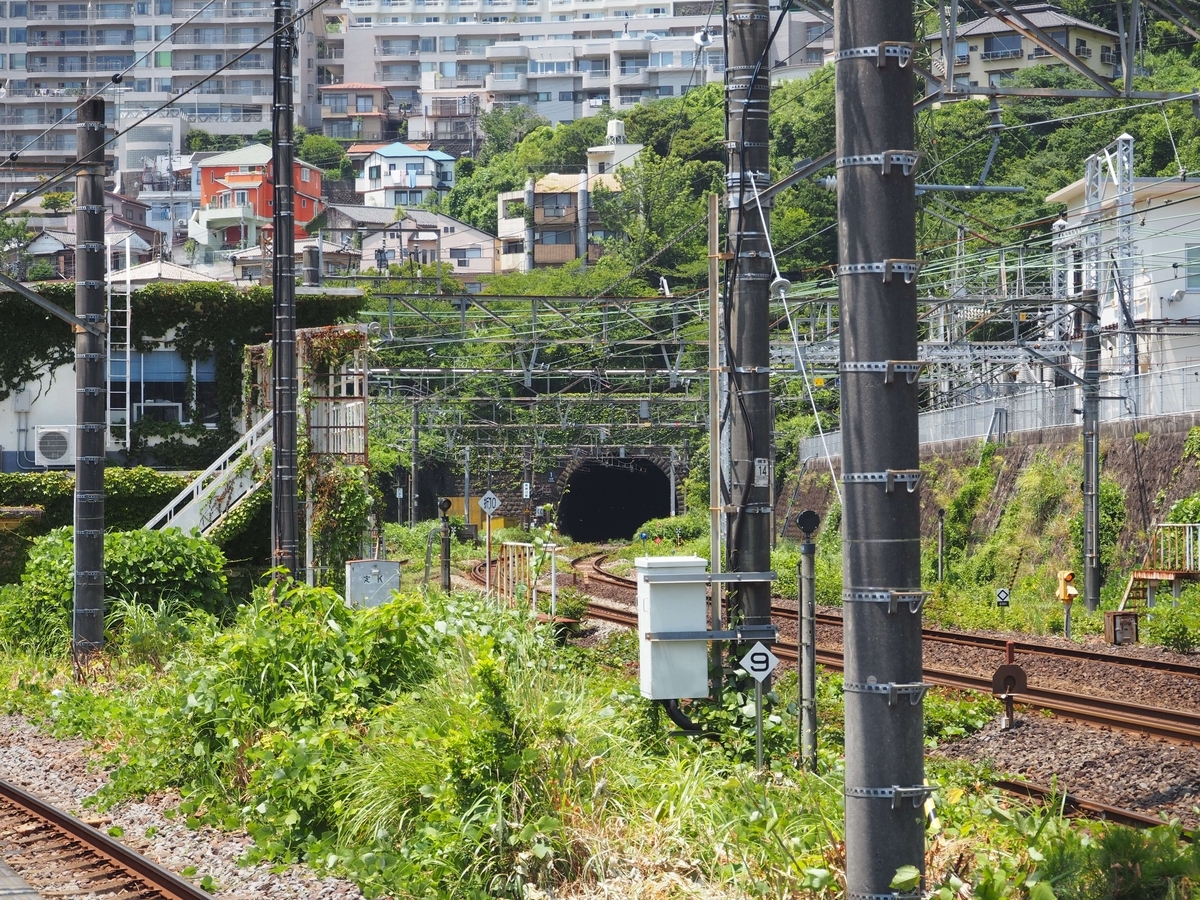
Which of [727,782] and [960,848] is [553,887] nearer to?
[727,782]

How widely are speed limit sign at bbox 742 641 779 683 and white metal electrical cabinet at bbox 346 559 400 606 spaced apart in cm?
826

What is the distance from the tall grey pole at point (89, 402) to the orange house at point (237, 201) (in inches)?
2627

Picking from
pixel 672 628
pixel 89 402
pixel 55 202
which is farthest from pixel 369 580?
pixel 55 202

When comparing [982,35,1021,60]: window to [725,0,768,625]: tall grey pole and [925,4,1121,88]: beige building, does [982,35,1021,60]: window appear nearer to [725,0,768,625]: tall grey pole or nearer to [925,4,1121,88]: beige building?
[925,4,1121,88]: beige building

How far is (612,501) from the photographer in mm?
72062

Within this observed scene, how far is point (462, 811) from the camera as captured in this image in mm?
8016

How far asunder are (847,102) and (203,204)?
325 feet

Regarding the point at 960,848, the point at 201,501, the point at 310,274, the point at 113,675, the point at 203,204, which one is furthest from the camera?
the point at 203,204

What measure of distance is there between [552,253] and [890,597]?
90658mm

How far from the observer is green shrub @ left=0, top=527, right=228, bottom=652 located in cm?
1777

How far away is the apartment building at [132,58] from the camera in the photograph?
123 metres

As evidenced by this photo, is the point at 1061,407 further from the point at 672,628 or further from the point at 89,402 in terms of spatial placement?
the point at 672,628

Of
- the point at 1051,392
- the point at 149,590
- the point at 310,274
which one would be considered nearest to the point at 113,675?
the point at 149,590

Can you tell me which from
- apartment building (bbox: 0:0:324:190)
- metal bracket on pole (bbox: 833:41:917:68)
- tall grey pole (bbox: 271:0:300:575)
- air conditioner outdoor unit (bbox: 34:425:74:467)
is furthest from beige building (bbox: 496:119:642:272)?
metal bracket on pole (bbox: 833:41:917:68)
